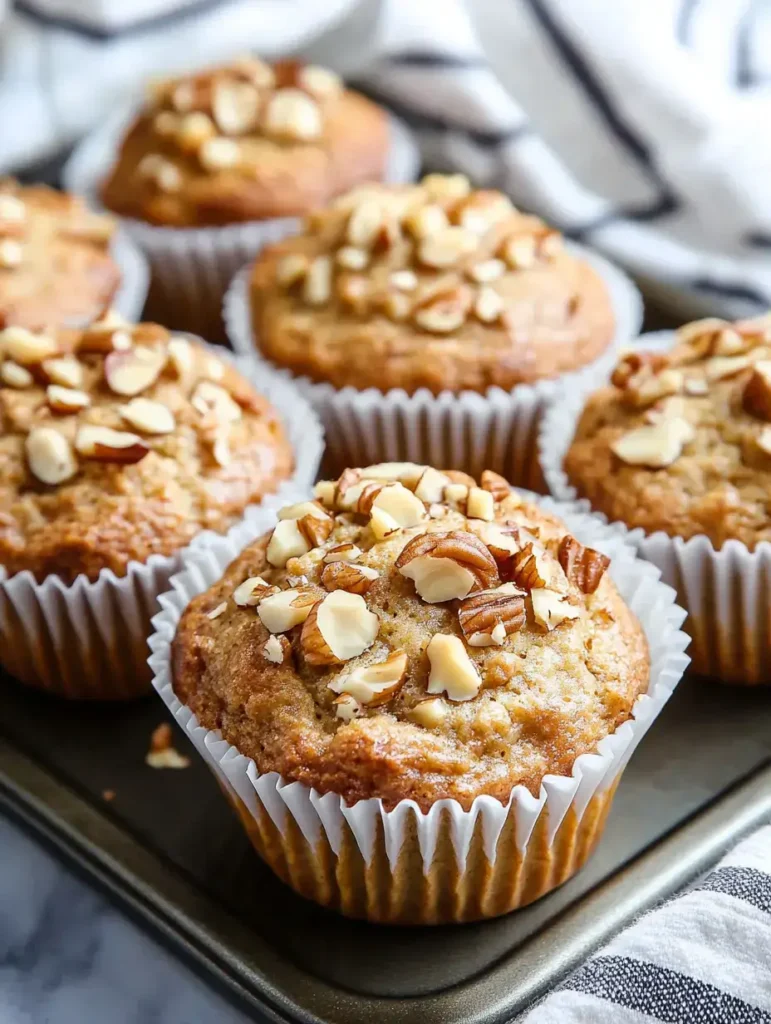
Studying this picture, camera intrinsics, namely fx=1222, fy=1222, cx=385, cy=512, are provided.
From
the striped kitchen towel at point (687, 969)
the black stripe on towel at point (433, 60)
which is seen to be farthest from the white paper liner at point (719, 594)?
the black stripe on towel at point (433, 60)

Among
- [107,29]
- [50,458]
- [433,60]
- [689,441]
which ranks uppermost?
[107,29]

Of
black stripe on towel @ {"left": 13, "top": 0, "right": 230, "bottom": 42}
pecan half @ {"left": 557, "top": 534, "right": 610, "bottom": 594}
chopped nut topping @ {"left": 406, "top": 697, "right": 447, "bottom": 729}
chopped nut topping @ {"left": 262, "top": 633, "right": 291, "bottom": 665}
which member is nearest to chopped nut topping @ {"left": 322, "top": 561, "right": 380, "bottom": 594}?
chopped nut topping @ {"left": 262, "top": 633, "right": 291, "bottom": 665}

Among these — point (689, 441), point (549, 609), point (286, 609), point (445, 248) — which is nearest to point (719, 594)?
point (689, 441)

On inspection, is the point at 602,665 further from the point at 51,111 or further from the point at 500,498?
the point at 51,111

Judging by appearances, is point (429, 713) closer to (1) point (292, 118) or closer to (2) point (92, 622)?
(2) point (92, 622)

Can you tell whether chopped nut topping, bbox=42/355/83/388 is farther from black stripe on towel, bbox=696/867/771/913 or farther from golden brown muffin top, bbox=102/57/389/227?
black stripe on towel, bbox=696/867/771/913

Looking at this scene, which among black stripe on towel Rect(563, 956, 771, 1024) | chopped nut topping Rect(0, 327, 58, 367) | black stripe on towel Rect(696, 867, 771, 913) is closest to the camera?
black stripe on towel Rect(563, 956, 771, 1024)

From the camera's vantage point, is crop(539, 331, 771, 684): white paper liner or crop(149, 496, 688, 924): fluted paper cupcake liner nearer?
crop(149, 496, 688, 924): fluted paper cupcake liner
